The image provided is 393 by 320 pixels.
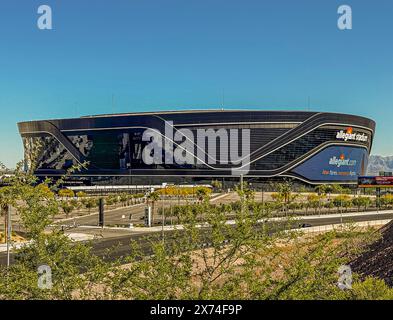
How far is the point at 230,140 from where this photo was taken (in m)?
162

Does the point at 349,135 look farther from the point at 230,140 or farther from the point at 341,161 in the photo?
the point at 230,140

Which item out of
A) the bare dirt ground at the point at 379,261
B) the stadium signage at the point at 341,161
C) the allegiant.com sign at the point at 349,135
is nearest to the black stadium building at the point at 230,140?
the allegiant.com sign at the point at 349,135

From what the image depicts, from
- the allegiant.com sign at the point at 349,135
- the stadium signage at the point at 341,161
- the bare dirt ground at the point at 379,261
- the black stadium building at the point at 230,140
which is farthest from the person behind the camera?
the allegiant.com sign at the point at 349,135

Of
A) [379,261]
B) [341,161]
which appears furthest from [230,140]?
[379,261]

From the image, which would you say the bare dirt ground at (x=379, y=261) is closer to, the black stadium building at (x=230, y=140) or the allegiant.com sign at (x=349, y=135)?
the black stadium building at (x=230, y=140)

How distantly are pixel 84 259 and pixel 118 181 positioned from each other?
155m

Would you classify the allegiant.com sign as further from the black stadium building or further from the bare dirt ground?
the bare dirt ground

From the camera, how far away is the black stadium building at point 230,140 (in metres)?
160

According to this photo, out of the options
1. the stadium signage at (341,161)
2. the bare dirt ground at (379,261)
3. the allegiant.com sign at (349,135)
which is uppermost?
the allegiant.com sign at (349,135)

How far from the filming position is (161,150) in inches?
6604

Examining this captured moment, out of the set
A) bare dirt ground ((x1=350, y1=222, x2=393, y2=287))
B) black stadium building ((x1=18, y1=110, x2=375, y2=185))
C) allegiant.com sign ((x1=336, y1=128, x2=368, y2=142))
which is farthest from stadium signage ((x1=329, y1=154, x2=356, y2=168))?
bare dirt ground ((x1=350, y1=222, x2=393, y2=287))

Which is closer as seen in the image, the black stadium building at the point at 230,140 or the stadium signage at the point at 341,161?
the black stadium building at the point at 230,140

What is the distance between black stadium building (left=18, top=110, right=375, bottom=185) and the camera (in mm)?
160375

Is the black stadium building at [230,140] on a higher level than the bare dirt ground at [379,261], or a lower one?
higher
